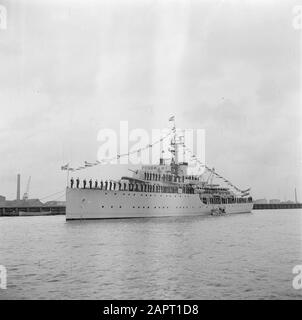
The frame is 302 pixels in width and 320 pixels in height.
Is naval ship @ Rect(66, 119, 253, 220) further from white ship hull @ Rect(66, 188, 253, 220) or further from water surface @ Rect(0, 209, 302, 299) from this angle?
water surface @ Rect(0, 209, 302, 299)

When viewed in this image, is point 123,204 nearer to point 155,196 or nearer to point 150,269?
point 155,196

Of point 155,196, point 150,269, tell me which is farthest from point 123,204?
point 150,269

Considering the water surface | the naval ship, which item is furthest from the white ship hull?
the water surface

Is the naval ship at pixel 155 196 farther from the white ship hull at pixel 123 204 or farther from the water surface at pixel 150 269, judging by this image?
the water surface at pixel 150 269

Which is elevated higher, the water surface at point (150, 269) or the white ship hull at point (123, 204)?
the white ship hull at point (123, 204)

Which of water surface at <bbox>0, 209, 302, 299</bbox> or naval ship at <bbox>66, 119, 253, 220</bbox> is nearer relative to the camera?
water surface at <bbox>0, 209, 302, 299</bbox>

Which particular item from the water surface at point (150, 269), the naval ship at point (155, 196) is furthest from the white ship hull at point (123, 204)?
the water surface at point (150, 269)
